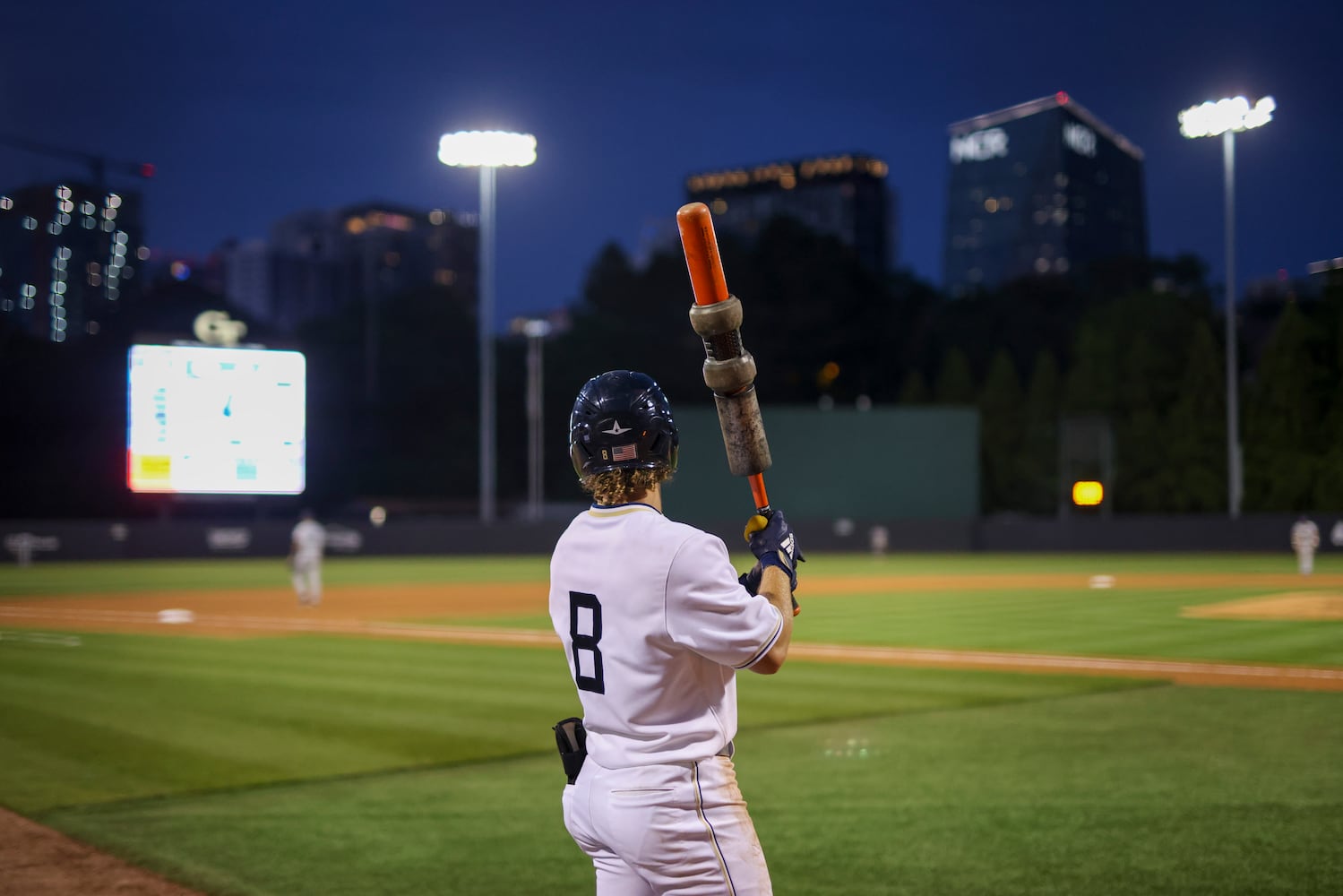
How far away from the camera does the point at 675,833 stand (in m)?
3.06

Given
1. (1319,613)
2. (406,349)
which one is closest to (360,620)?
(1319,613)

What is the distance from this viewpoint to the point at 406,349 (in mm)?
79875

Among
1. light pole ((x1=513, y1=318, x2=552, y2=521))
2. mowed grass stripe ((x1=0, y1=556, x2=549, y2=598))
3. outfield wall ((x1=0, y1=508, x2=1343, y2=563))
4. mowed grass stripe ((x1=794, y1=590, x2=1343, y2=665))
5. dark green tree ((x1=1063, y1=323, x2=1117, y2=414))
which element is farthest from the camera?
dark green tree ((x1=1063, y1=323, x2=1117, y2=414))

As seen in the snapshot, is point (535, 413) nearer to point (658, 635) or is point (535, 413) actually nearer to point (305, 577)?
point (305, 577)

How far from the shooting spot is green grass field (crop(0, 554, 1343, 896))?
20.9 ft

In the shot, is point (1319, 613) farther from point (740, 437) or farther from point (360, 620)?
point (740, 437)

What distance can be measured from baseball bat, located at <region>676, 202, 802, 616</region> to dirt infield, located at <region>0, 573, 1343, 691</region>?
10.7 metres

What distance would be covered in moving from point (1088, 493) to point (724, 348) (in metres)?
5.14

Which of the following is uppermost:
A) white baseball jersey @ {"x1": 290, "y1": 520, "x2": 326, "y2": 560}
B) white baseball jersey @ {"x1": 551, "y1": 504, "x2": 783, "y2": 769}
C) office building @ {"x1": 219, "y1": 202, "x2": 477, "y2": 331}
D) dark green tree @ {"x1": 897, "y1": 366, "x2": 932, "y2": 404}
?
office building @ {"x1": 219, "y1": 202, "x2": 477, "y2": 331}

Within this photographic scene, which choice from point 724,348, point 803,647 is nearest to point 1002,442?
point 803,647

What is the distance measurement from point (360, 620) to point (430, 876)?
15446 mm

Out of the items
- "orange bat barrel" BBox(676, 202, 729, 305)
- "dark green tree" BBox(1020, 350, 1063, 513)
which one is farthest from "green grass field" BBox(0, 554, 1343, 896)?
"dark green tree" BBox(1020, 350, 1063, 513)

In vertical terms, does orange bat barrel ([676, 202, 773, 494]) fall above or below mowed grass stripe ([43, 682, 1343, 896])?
above

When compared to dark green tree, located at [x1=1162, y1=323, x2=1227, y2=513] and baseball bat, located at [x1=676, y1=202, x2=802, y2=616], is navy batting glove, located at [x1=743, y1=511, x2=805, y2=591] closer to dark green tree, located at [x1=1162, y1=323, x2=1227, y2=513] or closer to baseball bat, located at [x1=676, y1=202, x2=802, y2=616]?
baseball bat, located at [x1=676, y1=202, x2=802, y2=616]
